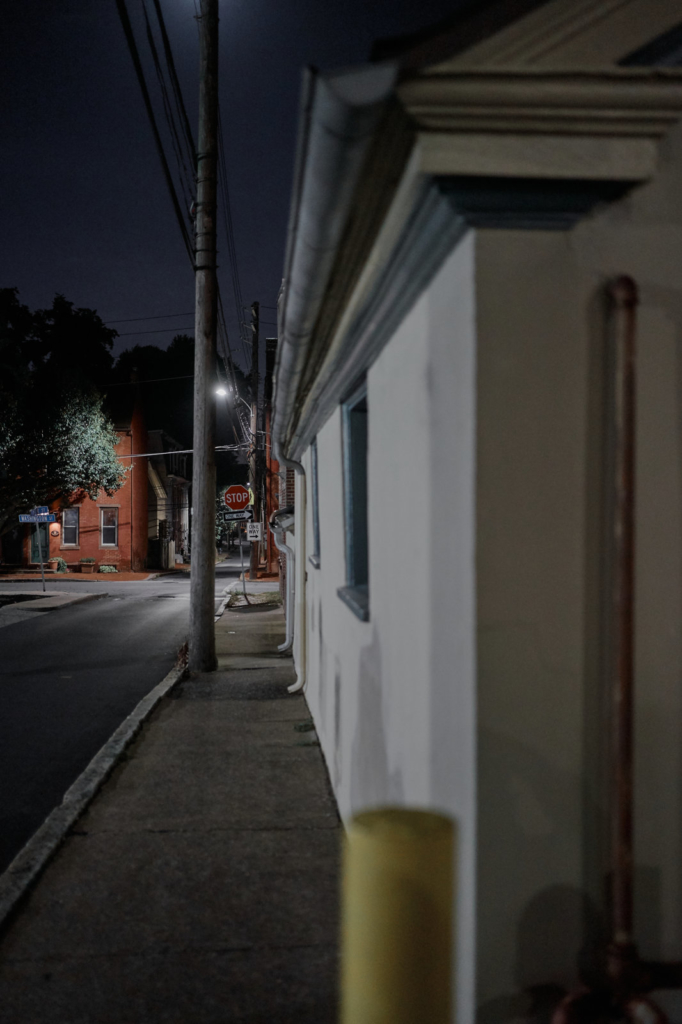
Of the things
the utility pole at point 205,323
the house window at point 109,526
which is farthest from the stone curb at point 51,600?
the house window at point 109,526

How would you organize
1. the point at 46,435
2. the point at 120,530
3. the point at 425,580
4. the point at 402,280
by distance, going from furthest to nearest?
1. the point at 120,530
2. the point at 46,435
3. the point at 402,280
4. the point at 425,580

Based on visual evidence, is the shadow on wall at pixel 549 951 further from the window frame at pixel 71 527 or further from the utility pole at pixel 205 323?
the window frame at pixel 71 527

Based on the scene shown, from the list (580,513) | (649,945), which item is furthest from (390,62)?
(649,945)

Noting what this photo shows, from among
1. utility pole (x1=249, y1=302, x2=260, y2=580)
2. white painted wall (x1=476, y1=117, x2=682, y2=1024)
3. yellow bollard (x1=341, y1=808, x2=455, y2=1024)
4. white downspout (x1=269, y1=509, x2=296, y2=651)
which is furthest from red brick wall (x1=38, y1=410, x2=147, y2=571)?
yellow bollard (x1=341, y1=808, x2=455, y2=1024)

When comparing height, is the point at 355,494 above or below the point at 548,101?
below

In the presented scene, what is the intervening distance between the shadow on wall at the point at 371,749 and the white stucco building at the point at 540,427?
3.00 ft

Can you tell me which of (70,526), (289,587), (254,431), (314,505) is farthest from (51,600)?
(70,526)

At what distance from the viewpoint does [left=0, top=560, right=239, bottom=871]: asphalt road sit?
18.8ft

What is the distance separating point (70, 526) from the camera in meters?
38.2

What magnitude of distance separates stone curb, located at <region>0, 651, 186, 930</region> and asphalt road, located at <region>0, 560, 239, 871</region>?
0.17 meters

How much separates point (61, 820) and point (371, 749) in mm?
2443

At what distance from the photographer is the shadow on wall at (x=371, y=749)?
11.1ft

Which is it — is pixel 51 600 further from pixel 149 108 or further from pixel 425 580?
pixel 425 580

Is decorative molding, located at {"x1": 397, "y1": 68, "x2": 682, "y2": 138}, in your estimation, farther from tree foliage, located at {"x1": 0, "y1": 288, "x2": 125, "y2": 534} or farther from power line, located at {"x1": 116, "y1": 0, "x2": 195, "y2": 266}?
tree foliage, located at {"x1": 0, "y1": 288, "x2": 125, "y2": 534}
